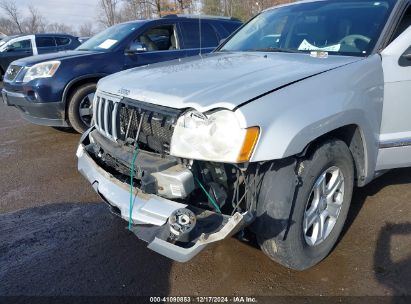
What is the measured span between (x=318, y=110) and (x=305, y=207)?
1.99ft

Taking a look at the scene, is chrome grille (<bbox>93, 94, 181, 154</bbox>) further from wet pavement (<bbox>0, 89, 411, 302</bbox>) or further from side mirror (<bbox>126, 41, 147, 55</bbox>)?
side mirror (<bbox>126, 41, 147, 55</bbox>)

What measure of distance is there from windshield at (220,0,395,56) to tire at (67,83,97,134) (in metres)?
2.62

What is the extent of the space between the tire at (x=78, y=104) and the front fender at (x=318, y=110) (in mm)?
4220

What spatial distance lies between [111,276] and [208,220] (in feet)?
3.25

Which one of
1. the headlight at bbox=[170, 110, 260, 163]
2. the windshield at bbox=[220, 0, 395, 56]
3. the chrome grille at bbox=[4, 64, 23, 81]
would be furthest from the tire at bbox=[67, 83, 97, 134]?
the headlight at bbox=[170, 110, 260, 163]

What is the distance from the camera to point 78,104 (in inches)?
222

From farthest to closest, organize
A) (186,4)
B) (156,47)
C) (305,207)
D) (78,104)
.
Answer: (186,4)
(156,47)
(78,104)
(305,207)

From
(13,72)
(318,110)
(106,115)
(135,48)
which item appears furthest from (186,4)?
(318,110)

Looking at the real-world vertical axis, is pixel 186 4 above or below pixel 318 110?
above

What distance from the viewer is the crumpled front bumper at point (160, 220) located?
6.49 feet

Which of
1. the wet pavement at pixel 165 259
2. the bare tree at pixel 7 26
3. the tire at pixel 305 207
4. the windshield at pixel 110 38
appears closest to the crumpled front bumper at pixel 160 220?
the tire at pixel 305 207

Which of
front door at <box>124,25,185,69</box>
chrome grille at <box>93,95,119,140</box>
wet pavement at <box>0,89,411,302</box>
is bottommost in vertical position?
wet pavement at <box>0,89,411,302</box>

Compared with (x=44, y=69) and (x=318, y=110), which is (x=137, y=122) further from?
(x=44, y=69)

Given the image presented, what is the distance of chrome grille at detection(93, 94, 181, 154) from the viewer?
2248mm
